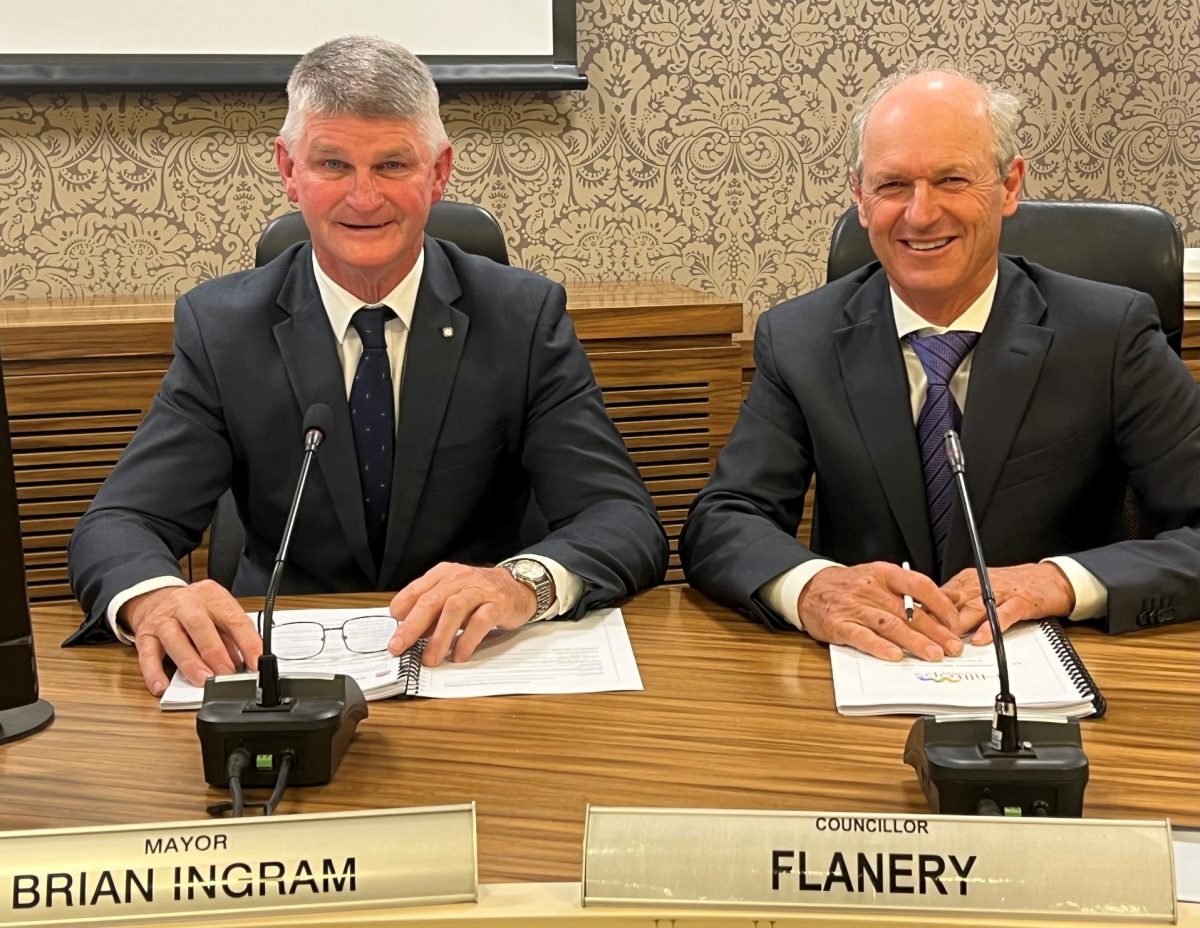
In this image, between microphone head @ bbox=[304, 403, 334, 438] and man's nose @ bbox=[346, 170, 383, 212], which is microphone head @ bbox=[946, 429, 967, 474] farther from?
man's nose @ bbox=[346, 170, 383, 212]

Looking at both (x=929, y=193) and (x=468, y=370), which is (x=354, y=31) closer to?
(x=468, y=370)

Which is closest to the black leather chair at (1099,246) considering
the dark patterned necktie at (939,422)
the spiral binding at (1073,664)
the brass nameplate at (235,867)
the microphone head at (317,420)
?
the dark patterned necktie at (939,422)

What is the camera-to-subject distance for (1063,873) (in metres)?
0.87

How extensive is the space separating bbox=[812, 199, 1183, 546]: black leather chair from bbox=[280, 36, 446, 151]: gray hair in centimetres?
67

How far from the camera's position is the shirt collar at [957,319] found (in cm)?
185

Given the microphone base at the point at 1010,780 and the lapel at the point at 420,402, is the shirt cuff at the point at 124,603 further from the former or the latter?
the microphone base at the point at 1010,780

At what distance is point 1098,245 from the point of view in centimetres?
199

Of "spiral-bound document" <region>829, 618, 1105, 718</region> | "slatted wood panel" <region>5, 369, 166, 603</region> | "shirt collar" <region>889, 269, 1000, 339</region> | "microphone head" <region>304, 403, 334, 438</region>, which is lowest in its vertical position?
"slatted wood panel" <region>5, 369, 166, 603</region>

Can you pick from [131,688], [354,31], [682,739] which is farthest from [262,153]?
[682,739]

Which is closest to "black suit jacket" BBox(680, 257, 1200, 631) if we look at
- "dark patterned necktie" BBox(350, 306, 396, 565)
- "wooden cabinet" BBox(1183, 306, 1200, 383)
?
"dark patterned necktie" BBox(350, 306, 396, 565)

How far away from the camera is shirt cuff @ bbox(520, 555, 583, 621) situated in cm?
152

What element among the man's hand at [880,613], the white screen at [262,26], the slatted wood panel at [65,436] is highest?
the white screen at [262,26]

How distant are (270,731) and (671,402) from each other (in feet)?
5.72

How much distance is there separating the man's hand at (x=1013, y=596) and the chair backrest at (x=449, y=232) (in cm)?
97
